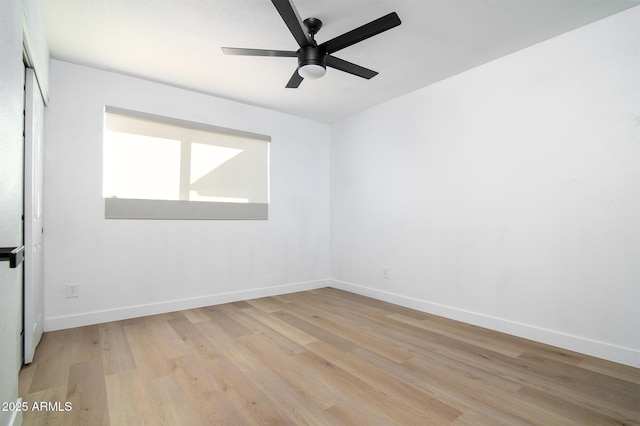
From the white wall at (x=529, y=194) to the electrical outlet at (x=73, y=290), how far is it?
3.27 metres

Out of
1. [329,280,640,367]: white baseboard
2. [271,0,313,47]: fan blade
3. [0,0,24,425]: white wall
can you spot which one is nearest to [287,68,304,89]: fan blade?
[271,0,313,47]: fan blade

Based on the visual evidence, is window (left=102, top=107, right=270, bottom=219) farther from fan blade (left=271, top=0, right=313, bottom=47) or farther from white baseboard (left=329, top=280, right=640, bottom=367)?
white baseboard (left=329, top=280, right=640, bottom=367)

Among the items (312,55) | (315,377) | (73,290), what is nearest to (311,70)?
(312,55)

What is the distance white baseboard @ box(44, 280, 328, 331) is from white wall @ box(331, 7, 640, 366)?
146 cm

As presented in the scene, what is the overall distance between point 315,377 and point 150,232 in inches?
95.2

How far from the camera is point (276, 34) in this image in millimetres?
2492

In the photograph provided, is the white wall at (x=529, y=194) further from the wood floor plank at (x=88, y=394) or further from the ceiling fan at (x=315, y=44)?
the wood floor plank at (x=88, y=394)

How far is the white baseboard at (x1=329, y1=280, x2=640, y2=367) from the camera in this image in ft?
7.18

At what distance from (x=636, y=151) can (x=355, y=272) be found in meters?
3.09

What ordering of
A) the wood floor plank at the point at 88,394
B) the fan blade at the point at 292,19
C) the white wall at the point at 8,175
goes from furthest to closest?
the fan blade at the point at 292,19 → the wood floor plank at the point at 88,394 → the white wall at the point at 8,175

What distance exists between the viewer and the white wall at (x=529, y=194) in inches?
88.3

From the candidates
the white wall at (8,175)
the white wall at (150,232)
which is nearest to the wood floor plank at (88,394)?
the white wall at (8,175)

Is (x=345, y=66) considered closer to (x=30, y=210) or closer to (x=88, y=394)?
(x=30, y=210)

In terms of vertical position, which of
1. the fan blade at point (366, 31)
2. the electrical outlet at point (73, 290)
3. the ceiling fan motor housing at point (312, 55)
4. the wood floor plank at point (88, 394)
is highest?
the fan blade at point (366, 31)
